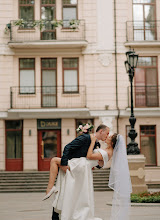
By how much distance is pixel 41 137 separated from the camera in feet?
87.2

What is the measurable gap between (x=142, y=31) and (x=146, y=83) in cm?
310

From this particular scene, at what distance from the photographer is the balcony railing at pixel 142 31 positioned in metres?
26.6

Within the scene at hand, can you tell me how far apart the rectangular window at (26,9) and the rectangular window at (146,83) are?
23.2 feet

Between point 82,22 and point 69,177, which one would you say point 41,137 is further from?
point 69,177

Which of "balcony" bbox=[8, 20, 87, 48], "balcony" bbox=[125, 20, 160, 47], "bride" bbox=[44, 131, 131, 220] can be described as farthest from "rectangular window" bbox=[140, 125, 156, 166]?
"bride" bbox=[44, 131, 131, 220]

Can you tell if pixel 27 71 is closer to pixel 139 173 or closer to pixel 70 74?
pixel 70 74

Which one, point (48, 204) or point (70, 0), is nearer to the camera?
point (48, 204)

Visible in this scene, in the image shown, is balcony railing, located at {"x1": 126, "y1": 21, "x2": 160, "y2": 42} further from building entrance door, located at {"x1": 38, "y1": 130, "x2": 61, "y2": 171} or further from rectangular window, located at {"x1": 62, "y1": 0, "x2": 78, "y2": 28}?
building entrance door, located at {"x1": 38, "y1": 130, "x2": 61, "y2": 171}

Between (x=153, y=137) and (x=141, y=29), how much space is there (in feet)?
21.2

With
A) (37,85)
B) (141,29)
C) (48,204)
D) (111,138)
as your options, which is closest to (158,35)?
(141,29)

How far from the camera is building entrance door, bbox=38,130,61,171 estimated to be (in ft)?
86.9

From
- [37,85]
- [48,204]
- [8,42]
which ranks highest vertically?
[8,42]

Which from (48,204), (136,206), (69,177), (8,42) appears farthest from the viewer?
(8,42)

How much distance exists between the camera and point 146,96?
26.6 metres
